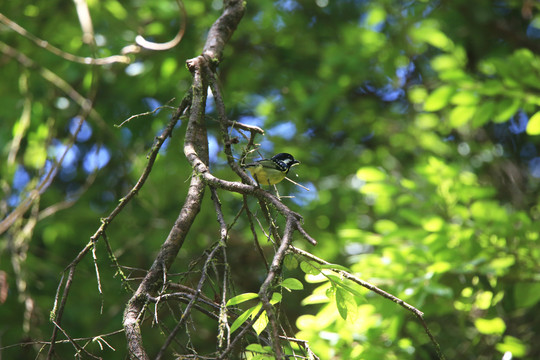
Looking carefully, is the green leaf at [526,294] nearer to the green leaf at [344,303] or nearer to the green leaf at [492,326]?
the green leaf at [492,326]

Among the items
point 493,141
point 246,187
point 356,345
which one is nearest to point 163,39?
point 356,345

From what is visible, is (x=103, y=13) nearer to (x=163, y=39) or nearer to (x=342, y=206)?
(x=163, y=39)

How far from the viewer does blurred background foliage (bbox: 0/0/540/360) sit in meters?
3.74

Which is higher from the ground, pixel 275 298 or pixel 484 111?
pixel 275 298

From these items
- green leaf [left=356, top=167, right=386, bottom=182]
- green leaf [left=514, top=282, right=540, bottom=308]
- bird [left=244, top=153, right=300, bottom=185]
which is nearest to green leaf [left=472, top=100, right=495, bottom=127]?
green leaf [left=356, top=167, right=386, bottom=182]

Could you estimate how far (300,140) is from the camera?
629 centimetres

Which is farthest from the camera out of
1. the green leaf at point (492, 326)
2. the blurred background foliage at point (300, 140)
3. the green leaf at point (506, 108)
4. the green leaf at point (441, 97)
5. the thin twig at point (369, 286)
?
the blurred background foliage at point (300, 140)

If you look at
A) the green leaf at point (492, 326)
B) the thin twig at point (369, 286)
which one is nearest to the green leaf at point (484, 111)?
the green leaf at point (492, 326)

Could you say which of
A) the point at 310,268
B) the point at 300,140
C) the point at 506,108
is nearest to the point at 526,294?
the point at 506,108

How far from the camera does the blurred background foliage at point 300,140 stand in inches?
147

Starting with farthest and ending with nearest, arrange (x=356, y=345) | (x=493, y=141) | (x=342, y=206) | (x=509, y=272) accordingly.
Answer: (x=493, y=141) < (x=342, y=206) < (x=509, y=272) < (x=356, y=345)

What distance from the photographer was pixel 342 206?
5.98m

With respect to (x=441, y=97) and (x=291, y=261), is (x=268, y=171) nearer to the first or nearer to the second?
(x=291, y=261)

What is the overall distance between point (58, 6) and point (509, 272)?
5446mm
